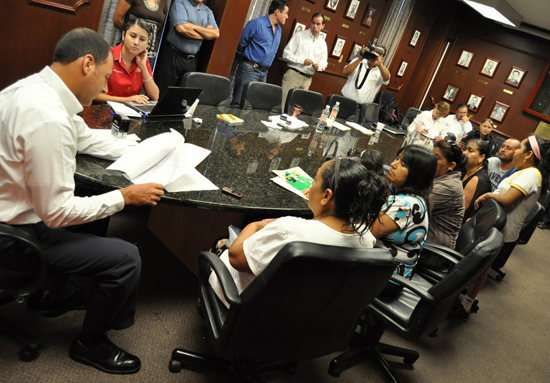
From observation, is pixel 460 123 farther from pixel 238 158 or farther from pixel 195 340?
pixel 195 340

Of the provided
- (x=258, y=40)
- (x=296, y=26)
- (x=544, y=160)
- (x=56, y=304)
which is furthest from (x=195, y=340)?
(x=296, y=26)

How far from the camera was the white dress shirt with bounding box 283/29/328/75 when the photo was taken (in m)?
5.59

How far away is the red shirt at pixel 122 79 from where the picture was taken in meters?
2.86

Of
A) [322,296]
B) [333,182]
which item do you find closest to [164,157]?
[333,182]

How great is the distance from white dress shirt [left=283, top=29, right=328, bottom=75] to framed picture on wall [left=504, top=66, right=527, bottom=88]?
4.59m

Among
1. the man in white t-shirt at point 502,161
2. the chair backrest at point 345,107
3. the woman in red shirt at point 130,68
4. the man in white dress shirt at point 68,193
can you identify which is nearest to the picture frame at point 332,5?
the chair backrest at point 345,107

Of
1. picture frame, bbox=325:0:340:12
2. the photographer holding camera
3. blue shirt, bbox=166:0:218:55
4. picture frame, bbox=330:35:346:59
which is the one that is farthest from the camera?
picture frame, bbox=330:35:346:59

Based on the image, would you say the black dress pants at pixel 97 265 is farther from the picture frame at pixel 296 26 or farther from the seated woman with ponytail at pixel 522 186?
the picture frame at pixel 296 26

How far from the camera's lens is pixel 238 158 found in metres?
2.44

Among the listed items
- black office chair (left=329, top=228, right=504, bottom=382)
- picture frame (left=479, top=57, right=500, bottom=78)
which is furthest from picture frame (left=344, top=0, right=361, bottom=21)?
black office chair (left=329, top=228, right=504, bottom=382)

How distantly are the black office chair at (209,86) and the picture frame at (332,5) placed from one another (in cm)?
346

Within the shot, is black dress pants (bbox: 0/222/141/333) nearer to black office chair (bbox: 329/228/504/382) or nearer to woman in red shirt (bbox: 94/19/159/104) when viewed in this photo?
black office chair (bbox: 329/228/504/382)

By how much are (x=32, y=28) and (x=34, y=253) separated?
106 inches

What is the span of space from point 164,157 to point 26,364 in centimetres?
99
